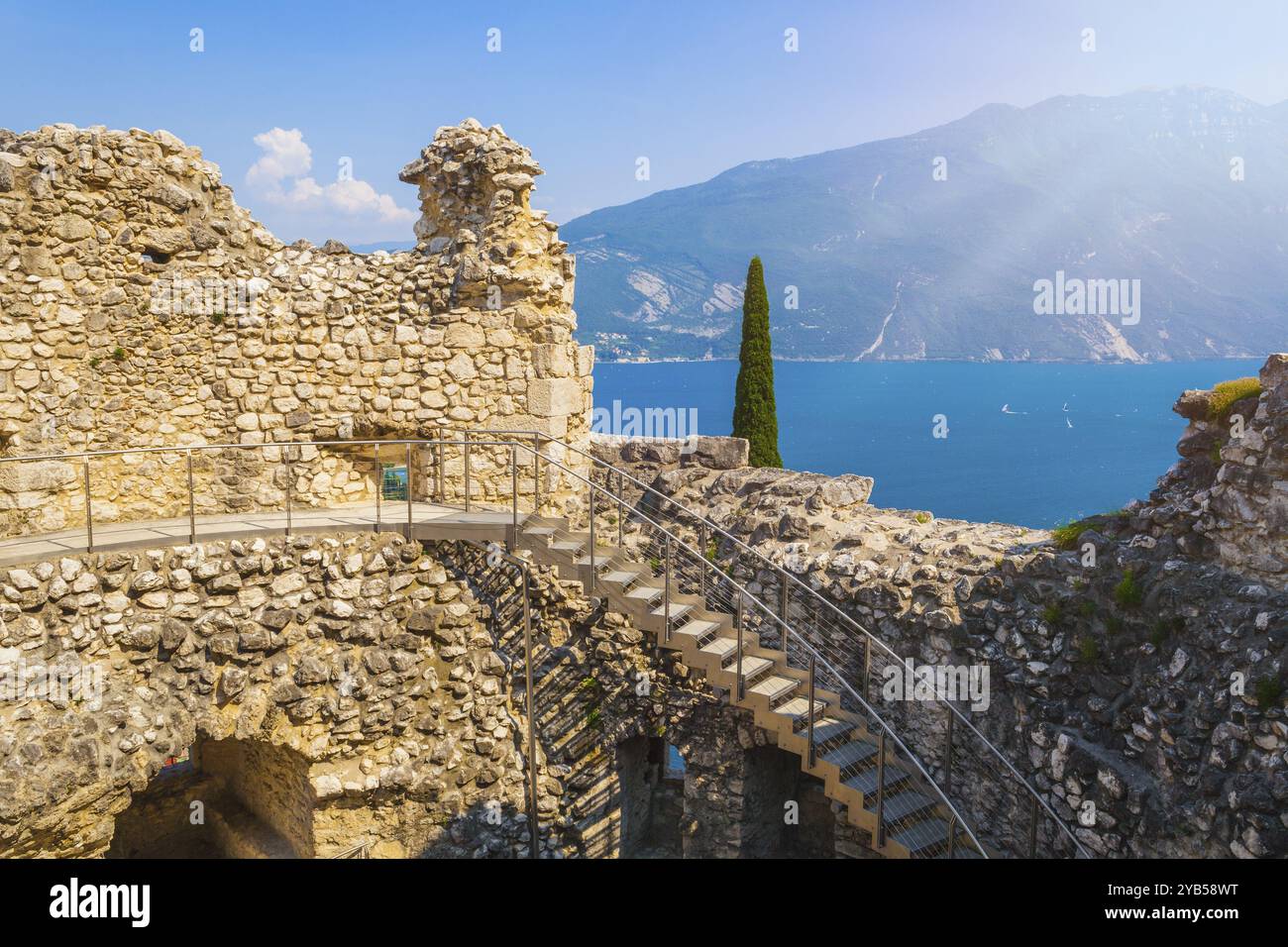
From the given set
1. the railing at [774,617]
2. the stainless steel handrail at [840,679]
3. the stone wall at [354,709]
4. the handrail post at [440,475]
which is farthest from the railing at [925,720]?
the handrail post at [440,475]

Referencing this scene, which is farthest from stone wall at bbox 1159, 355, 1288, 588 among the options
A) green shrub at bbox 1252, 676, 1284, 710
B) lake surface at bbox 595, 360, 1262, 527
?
lake surface at bbox 595, 360, 1262, 527

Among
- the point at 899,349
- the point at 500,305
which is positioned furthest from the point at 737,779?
the point at 899,349

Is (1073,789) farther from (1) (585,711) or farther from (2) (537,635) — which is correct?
(2) (537,635)

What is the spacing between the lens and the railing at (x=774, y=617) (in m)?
10.4

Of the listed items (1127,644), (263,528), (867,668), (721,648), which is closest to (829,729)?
(867,668)

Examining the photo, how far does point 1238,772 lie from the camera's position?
8.93 m

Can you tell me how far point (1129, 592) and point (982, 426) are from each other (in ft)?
261

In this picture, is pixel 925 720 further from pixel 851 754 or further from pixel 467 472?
pixel 467 472

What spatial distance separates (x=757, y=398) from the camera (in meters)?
25.3

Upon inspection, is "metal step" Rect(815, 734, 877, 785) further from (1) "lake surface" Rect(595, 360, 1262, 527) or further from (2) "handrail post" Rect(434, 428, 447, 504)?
(1) "lake surface" Rect(595, 360, 1262, 527)

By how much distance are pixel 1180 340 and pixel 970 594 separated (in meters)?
150

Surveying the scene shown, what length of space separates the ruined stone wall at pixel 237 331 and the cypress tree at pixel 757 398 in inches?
502

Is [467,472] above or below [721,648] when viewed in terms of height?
above

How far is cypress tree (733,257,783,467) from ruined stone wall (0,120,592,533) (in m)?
12.7
